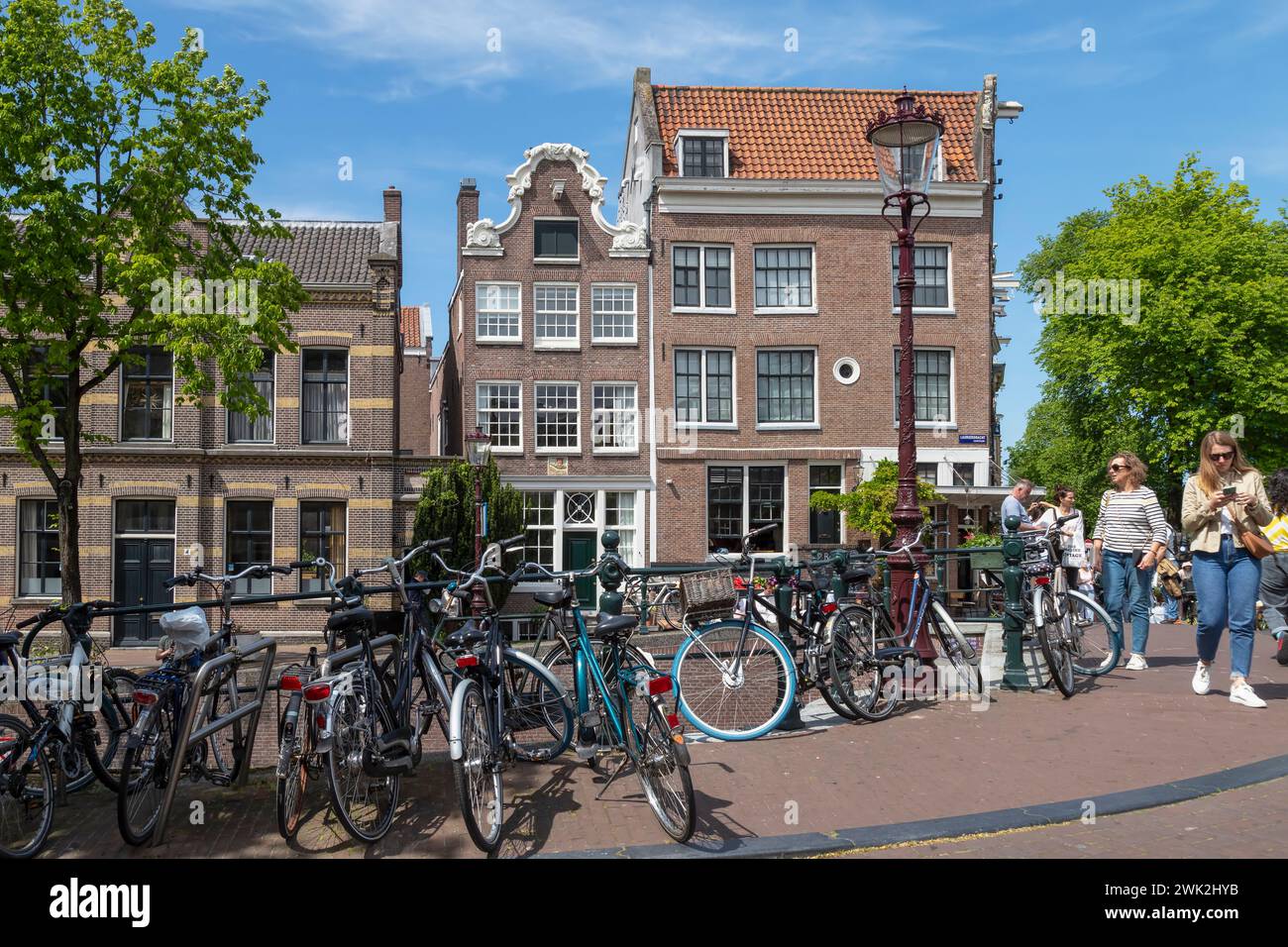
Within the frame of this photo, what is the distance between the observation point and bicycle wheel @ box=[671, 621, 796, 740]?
671cm

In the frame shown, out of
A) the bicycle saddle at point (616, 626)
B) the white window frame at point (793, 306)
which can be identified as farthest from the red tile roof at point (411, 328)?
the bicycle saddle at point (616, 626)

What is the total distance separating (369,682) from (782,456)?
75.3 feet

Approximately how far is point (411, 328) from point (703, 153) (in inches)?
677

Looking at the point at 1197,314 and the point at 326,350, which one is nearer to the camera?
the point at 326,350

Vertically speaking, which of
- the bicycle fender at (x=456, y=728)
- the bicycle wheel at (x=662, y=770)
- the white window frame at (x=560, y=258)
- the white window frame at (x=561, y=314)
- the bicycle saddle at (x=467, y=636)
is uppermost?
the white window frame at (x=560, y=258)

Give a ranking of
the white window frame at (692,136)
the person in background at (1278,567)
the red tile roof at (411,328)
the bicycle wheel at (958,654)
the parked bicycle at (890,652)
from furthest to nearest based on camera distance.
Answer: the red tile roof at (411,328) < the white window frame at (692,136) < the person in background at (1278,567) < the bicycle wheel at (958,654) < the parked bicycle at (890,652)

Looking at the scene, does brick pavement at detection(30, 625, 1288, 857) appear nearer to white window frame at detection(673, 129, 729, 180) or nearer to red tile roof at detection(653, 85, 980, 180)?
white window frame at detection(673, 129, 729, 180)

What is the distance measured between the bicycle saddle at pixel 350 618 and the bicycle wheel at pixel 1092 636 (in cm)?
558

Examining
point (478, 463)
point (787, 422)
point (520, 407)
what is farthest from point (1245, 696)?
point (520, 407)

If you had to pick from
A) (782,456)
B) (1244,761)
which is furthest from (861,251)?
(1244,761)

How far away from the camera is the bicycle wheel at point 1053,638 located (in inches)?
317

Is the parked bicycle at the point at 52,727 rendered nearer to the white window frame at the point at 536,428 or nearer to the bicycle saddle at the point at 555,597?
the bicycle saddle at the point at 555,597
